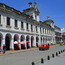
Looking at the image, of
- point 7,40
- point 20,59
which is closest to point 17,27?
point 7,40

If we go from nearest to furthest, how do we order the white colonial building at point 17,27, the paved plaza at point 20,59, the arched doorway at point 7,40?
1. the paved plaza at point 20,59
2. the white colonial building at point 17,27
3. the arched doorway at point 7,40

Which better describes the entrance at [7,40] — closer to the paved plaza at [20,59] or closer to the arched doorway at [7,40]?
the arched doorway at [7,40]

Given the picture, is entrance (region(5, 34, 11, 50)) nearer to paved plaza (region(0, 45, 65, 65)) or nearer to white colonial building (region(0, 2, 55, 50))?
white colonial building (region(0, 2, 55, 50))

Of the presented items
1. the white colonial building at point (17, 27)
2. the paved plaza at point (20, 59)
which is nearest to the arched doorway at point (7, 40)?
the white colonial building at point (17, 27)

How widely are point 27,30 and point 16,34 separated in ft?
17.5

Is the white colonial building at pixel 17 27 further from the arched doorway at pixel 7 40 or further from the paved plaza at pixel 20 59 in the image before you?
the paved plaza at pixel 20 59

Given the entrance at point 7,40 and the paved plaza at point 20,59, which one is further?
the entrance at point 7,40

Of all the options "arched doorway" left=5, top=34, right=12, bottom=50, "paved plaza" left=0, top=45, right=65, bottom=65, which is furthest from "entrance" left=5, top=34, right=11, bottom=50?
"paved plaza" left=0, top=45, right=65, bottom=65

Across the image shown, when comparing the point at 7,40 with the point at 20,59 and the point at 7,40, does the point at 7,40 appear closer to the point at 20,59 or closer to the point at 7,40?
the point at 7,40

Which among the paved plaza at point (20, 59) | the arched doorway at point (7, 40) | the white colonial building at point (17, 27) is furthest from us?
the arched doorway at point (7, 40)

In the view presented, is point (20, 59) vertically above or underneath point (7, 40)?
underneath

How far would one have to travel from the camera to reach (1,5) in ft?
80.9

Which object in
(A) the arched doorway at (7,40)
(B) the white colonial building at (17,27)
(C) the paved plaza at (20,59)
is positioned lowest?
(C) the paved plaza at (20,59)

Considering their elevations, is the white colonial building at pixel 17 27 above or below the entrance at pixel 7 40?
above
